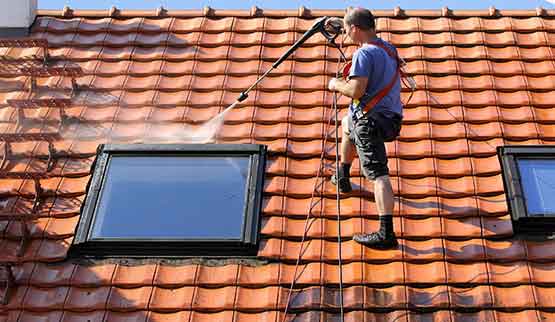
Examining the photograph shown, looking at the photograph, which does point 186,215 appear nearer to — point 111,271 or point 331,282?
point 111,271

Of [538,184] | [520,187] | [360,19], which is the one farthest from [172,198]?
[538,184]

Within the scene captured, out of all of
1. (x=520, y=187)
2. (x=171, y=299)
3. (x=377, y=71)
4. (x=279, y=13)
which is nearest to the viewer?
(x=171, y=299)

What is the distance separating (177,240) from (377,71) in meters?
1.59

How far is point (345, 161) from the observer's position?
6.87m

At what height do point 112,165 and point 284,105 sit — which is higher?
point 284,105

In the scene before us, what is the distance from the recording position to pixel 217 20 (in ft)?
29.5

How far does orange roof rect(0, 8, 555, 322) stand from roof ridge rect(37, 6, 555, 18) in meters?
0.02

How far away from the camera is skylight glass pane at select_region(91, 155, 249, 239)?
21.3 feet

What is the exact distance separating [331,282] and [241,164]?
134 cm

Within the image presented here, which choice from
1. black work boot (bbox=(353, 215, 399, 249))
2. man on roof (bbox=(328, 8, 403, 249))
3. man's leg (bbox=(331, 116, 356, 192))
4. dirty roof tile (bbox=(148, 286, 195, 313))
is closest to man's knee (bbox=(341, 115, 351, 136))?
man's leg (bbox=(331, 116, 356, 192))

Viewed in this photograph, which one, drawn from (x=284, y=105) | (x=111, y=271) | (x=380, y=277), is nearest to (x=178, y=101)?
(x=284, y=105)

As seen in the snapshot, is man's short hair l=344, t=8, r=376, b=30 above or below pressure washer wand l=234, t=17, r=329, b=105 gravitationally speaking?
below

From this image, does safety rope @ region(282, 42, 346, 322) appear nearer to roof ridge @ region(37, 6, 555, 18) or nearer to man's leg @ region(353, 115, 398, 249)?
man's leg @ region(353, 115, 398, 249)

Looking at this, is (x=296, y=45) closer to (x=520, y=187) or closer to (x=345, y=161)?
(x=345, y=161)
